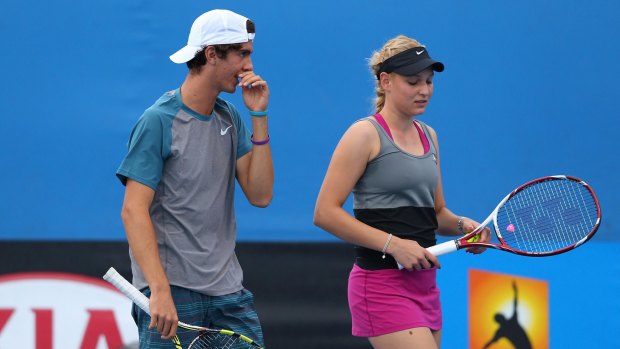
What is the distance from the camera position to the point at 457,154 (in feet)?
13.6

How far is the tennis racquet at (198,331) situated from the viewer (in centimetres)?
272

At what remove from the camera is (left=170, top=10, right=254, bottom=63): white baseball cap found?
9.44ft

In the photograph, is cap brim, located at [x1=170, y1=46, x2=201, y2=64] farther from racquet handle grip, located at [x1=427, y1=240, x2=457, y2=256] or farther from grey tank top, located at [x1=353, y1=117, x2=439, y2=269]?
racquet handle grip, located at [x1=427, y1=240, x2=457, y2=256]

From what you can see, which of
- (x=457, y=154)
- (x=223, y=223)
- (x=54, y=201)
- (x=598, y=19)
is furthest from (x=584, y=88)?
(x=54, y=201)

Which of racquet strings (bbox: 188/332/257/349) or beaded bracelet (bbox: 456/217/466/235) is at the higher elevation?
beaded bracelet (bbox: 456/217/466/235)

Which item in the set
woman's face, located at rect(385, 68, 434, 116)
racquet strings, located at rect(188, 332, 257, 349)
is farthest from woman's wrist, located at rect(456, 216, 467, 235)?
racquet strings, located at rect(188, 332, 257, 349)

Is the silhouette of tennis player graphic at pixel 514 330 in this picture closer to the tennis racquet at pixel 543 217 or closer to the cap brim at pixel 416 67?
the tennis racquet at pixel 543 217

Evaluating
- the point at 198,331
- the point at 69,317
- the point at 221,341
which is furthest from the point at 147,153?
the point at 69,317

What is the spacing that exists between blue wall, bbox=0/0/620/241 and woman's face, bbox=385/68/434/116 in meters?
0.96

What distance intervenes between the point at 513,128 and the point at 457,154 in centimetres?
25

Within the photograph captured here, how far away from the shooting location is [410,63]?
3141mm

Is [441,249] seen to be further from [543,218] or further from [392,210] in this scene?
[543,218]

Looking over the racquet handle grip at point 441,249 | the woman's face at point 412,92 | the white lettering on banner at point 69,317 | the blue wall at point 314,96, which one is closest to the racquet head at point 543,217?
the racquet handle grip at point 441,249

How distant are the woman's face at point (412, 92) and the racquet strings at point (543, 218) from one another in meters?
0.46
